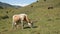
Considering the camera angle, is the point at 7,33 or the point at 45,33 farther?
the point at 7,33

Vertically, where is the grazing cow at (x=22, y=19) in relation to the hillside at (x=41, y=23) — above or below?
above

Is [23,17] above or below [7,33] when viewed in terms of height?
above

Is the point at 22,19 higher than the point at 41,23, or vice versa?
the point at 22,19

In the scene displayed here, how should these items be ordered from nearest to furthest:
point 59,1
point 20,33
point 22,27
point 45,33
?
point 45,33 < point 20,33 < point 22,27 < point 59,1

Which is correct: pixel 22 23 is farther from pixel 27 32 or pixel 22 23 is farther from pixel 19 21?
pixel 27 32

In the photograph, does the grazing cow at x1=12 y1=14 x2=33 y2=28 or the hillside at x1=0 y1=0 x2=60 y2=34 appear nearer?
A: the hillside at x1=0 y1=0 x2=60 y2=34

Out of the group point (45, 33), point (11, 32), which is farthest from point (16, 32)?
point (45, 33)

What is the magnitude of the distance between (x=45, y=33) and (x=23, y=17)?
4.77m

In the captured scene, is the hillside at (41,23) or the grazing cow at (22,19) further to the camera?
the grazing cow at (22,19)

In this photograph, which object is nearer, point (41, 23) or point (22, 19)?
point (22, 19)

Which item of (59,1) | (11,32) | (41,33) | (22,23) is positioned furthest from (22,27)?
(59,1)

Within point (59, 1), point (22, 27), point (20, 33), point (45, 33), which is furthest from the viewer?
point (59, 1)

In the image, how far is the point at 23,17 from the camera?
22.0 meters

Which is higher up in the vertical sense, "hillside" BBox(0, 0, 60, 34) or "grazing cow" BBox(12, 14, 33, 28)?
"grazing cow" BBox(12, 14, 33, 28)
